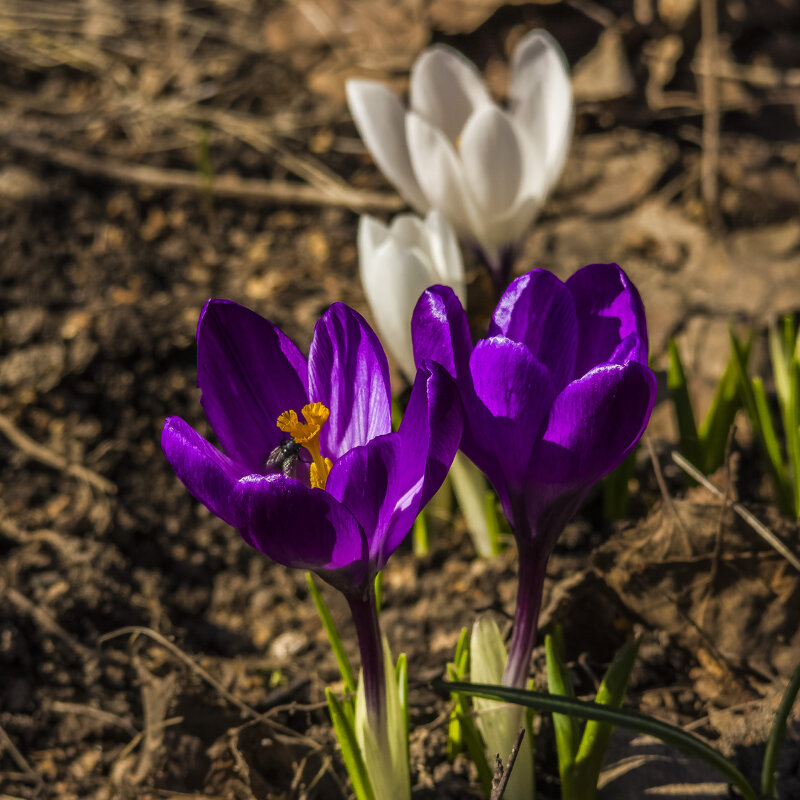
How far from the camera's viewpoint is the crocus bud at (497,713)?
120 centimetres

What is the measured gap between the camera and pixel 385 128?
1.88m

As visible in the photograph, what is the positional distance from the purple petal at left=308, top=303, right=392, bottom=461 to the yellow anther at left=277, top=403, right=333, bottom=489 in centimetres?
6

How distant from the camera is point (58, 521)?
199 centimetres

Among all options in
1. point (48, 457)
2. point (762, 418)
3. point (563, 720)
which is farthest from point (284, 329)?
point (563, 720)

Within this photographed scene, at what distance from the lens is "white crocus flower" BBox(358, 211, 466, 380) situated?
61.4 inches

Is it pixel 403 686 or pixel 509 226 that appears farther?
pixel 509 226

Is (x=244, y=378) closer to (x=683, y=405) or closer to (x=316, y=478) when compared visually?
(x=316, y=478)

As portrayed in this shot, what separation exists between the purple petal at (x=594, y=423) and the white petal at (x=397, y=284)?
0.61m

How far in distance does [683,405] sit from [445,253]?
0.51m

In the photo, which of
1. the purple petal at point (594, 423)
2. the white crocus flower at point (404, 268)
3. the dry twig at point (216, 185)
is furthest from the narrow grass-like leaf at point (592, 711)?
the dry twig at point (216, 185)

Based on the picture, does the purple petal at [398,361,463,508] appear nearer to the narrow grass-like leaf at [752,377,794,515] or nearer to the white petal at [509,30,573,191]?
the narrow grass-like leaf at [752,377,794,515]

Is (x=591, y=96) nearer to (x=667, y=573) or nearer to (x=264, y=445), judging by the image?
(x=667, y=573)

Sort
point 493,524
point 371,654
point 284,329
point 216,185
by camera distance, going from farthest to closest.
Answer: point 216,185
point 284,329
point 493,524
point 371,654

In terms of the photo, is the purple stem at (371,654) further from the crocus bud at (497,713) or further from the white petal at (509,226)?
the white petal at (509,226)
